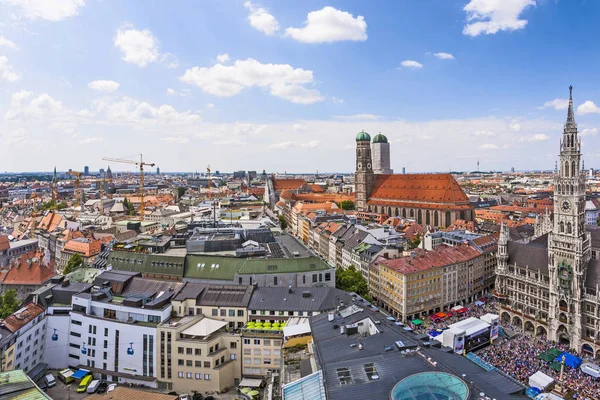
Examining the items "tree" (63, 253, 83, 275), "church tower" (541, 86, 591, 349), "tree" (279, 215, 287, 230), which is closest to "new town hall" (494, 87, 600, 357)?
"church tower" (541, 86, 591, 349)

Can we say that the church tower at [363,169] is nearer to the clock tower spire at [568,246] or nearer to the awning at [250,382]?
the clock tower spire at [568,246]

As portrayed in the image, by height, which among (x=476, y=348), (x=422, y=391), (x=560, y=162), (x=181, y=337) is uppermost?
(x=560, y=162)

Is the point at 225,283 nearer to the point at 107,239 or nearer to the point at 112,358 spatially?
the point at 112,358

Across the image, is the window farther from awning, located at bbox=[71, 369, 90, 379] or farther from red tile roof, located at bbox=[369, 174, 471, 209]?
red tile roof, located at bbox=[369, 174, 471, 209]

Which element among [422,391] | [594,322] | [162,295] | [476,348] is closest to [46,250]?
[162,295]

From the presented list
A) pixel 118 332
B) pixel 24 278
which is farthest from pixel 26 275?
pixel 118 332

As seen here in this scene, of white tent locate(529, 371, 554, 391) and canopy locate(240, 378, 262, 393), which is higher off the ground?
white tent locate(529, 371, 554, 391)

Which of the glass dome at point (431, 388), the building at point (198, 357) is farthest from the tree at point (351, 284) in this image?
the glass dome at point (431, 388)
